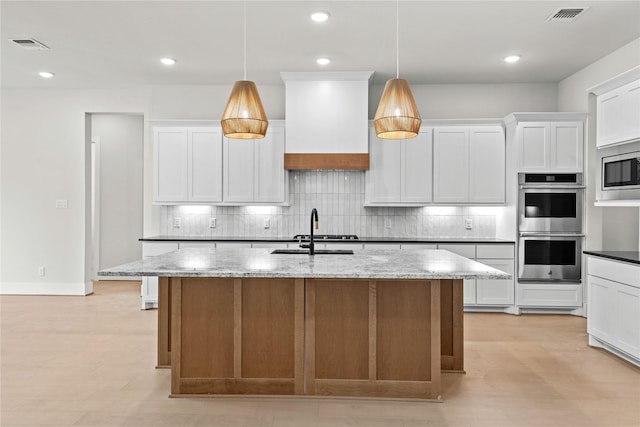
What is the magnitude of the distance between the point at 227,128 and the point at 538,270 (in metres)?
4.21

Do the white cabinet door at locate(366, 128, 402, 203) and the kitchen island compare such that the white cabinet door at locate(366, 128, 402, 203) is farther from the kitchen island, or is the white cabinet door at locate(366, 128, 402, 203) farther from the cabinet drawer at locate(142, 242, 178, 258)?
the kitchen island

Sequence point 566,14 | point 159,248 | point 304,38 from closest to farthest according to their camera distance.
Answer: point 566,14
point 304,38
point 159,248

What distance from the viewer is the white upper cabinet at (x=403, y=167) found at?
572 centimetres

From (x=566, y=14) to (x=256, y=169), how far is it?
3605 mm

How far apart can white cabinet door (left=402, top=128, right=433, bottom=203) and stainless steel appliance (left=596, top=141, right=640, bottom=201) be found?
1914mm

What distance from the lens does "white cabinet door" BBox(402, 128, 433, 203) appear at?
5.72 m

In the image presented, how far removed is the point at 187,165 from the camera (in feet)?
19.1

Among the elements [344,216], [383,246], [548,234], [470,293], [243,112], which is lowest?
[470,293]

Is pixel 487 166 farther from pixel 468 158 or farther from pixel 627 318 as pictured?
pixel 627 318

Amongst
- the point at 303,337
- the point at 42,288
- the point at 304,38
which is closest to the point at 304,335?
the point at 303,337

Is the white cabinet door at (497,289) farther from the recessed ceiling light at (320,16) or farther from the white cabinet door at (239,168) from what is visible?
the recessed ceiling light at (320,16)

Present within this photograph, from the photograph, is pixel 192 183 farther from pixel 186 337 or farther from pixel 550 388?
pixel 550 388

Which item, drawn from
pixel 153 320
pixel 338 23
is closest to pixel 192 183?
pixel 153 320

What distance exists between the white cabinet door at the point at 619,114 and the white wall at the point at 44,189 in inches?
239
